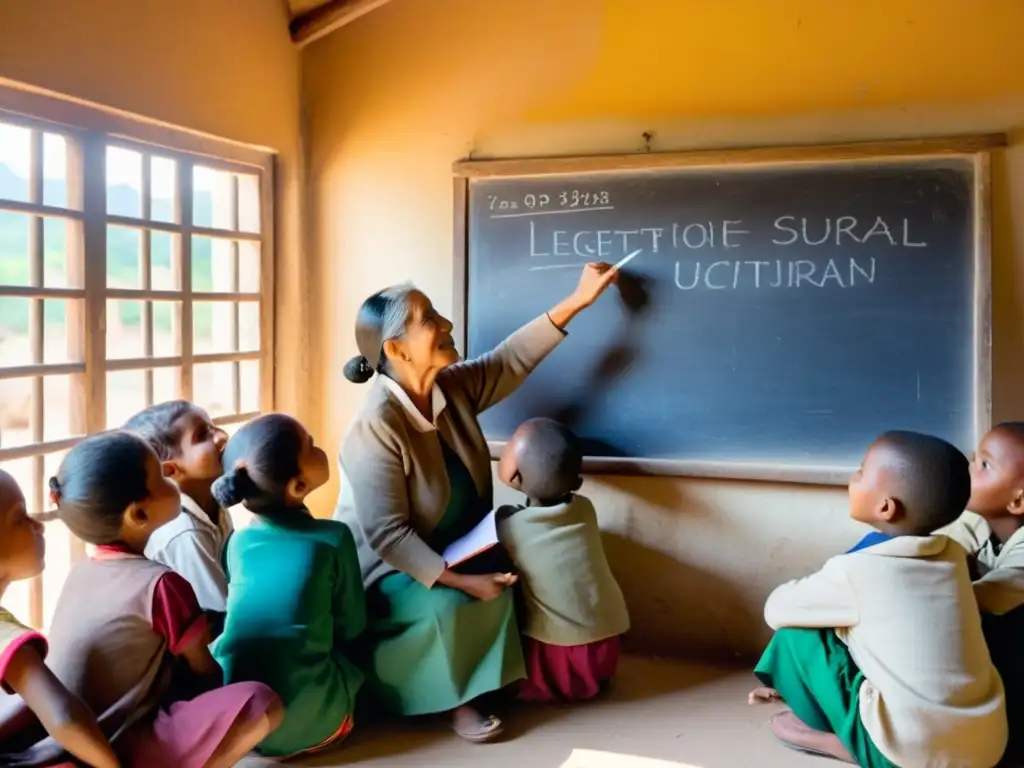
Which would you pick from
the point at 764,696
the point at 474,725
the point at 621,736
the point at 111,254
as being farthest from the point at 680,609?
the point at 111,254

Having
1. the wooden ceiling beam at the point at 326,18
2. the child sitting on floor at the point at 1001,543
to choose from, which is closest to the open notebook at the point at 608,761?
the child sitting on floor at the point at 1001,543

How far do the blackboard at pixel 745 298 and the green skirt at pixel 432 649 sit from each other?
2.20 ft

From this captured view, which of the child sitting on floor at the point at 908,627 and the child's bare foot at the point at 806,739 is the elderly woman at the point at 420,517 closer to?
the child's bare foot at the point at 806,739

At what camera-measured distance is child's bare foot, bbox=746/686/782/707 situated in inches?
91.5

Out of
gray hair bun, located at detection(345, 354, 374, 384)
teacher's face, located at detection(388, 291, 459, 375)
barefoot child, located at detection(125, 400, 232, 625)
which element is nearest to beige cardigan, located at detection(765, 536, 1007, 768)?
teacher's face, located at detection(388, 291, 459, 375)

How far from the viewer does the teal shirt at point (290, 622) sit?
6.70 feet

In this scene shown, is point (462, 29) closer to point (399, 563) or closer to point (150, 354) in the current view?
point (150, 354)

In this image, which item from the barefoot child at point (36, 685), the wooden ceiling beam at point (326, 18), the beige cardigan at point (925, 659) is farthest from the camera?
the wooden ceiling beam at point (326, 18)

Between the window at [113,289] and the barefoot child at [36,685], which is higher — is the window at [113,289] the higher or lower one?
the higher one

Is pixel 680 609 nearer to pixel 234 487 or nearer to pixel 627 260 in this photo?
pixel 627 260

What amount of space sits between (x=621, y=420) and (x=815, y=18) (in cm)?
127

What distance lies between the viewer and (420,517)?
7.93ft

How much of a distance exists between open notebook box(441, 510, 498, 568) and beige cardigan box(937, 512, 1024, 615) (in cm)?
110

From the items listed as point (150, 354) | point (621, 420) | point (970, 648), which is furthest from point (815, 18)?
point (150, 354)
